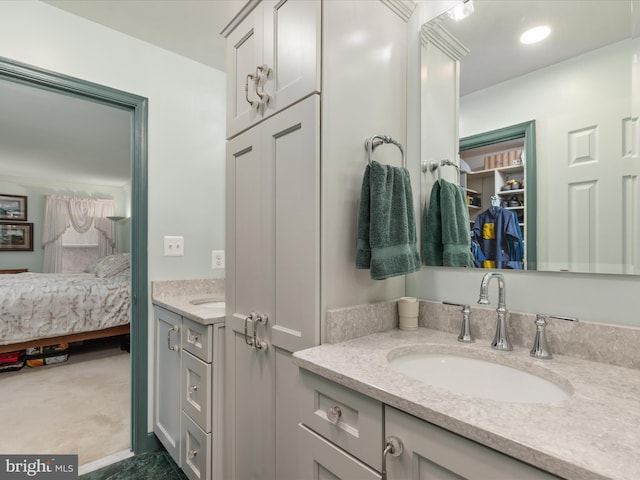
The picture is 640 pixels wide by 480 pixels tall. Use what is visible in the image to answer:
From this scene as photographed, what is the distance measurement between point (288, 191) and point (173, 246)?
1.30 m

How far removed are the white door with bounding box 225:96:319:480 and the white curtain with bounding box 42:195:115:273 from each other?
18.8 ft

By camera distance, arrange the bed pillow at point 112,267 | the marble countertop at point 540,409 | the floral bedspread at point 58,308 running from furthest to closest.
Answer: the bed pillow at point 112,267
the floral bedspread at point 58,308
the marble countertop at point 540,409

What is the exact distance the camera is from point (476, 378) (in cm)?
94

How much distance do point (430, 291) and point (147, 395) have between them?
1.75m

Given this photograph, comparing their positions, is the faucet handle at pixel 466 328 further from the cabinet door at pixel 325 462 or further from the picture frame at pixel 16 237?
→ the picture frame at pixel 16 237

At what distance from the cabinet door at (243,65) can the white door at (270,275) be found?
0.22 feet

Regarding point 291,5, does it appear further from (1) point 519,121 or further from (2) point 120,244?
(2) point 120,244

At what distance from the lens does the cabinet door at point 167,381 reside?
1.68m

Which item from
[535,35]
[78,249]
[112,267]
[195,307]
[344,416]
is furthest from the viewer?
[78,249]

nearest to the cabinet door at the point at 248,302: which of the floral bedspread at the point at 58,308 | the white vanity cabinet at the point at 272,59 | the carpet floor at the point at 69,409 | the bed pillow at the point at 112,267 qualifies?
the white vanity cabinet at the point at 272,59

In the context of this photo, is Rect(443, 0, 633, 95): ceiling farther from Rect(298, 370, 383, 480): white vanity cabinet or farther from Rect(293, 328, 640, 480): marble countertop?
Rect(298, 370, 383, 480): white vanity cabinet

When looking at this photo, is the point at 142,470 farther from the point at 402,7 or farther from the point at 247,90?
the point at 402,7

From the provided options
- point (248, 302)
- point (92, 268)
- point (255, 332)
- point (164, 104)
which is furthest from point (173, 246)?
point (92, 268)

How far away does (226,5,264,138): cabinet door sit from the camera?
1288 mm
